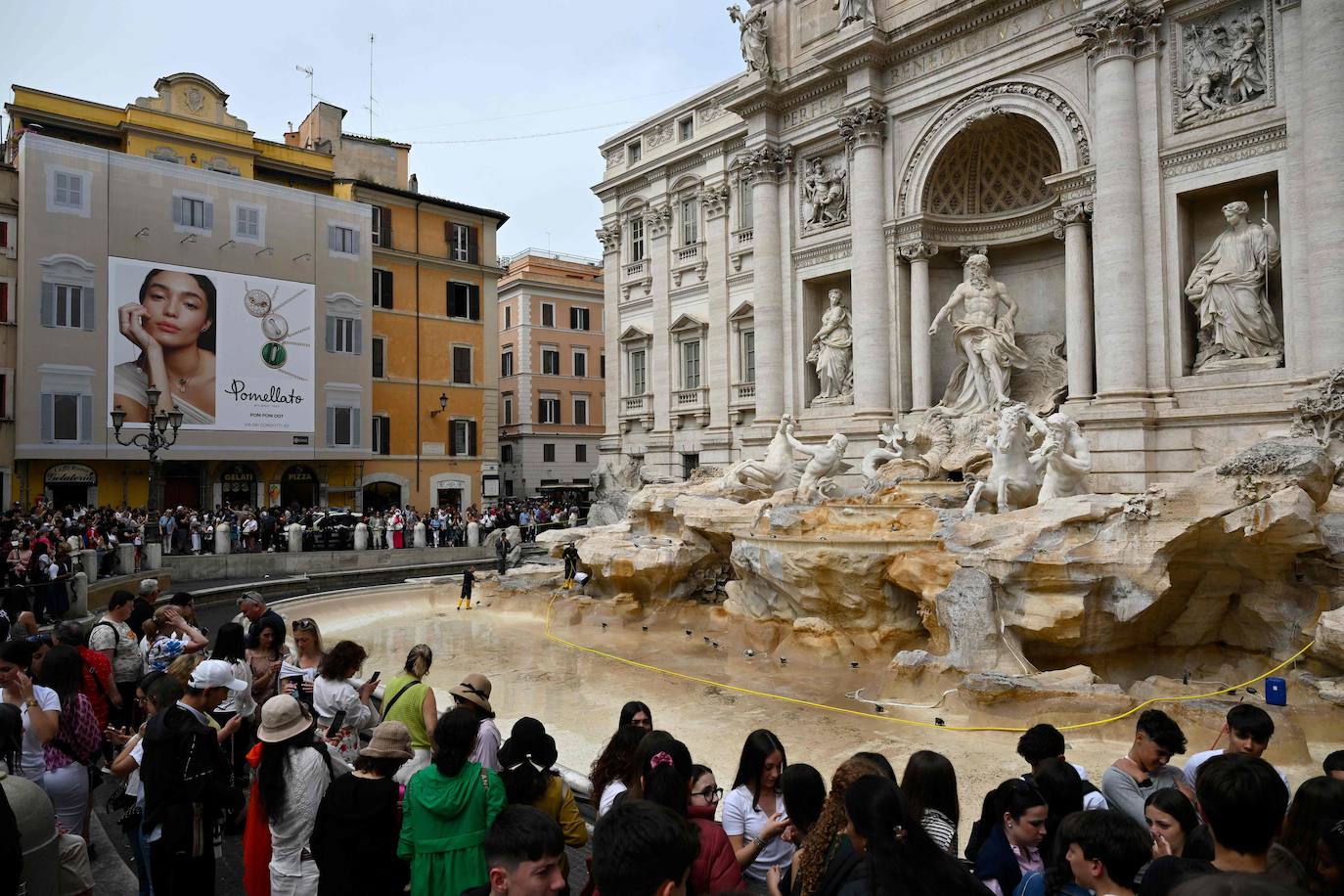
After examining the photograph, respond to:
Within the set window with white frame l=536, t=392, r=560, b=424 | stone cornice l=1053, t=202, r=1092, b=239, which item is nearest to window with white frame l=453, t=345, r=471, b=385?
window with white frame l=536, t=392, r=560, b=424

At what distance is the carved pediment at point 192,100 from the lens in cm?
2856

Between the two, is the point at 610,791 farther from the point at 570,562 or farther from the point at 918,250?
the point at 918,250

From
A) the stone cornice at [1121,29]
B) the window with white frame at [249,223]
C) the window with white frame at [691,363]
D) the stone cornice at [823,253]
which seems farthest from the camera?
the window with white frame at [249,223]

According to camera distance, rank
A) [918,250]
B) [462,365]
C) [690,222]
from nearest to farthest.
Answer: [918,250]
[690,222]
[462,365]

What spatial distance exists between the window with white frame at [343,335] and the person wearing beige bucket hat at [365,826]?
29300 millimetres

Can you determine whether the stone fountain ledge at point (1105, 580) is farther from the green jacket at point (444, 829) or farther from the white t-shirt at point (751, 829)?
the green jacket at point (444, 829)

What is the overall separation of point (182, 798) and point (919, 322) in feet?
60.5

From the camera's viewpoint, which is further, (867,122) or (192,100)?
(192,100)

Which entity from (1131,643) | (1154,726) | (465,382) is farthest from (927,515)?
(465,382)

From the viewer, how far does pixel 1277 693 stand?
841 centimetres

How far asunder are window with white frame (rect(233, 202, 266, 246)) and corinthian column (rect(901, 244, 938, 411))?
22253 mm

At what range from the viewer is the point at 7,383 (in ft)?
80.4

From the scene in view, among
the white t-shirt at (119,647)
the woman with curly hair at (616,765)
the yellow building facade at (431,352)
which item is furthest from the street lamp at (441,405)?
the woman with curly hair at (616,765)

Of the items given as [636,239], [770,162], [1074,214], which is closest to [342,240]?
[636,239]
